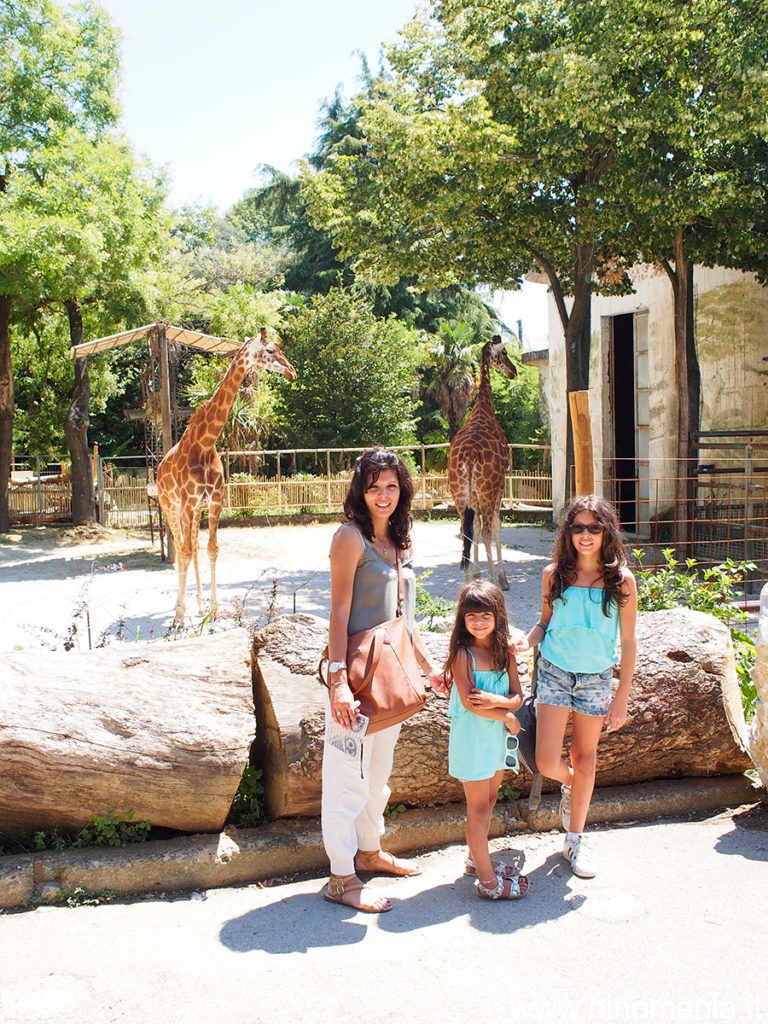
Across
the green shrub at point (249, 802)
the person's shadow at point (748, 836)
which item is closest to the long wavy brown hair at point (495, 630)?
the green shrub at point (249, 802)

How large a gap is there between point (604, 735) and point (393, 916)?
1428mm

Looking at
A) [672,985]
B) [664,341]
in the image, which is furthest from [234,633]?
[664,341]

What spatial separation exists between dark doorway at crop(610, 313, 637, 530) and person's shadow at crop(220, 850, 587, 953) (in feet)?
39.9

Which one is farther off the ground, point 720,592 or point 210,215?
point 210,215

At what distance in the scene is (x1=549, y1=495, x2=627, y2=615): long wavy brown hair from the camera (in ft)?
12.1

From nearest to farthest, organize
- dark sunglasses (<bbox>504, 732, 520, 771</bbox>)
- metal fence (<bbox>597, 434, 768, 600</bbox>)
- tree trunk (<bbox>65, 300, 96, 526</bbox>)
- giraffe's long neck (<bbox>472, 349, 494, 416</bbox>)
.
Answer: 1. dark sunglasses (<bbox>504, 732, 520, 771</bbox>)
2. giraffe's long neck (<bbox>472, 349, 494, 416</bbox>)
3. metal fence (<bbox>597, 434, 768, 600</bbox>)
4. tree trunk (<bbox>65, 300, 96, 526</bbox>)

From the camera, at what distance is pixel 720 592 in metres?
5.55

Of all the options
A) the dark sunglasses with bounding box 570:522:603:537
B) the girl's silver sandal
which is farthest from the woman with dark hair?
the dark sunglasses with bounding box 570:522:603:537

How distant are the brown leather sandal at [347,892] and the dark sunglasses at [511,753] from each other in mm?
674

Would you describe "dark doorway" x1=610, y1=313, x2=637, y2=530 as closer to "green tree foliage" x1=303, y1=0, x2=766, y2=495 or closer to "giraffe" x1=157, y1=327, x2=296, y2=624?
"green tree foliage" x1=303, y1=0, x2=766, y2=495

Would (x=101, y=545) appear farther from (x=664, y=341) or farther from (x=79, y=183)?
(x=664, y=341)

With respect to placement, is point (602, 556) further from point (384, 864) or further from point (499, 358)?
point (499, 358)

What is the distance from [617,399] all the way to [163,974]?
1407 cm

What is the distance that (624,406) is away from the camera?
16.0 meters
